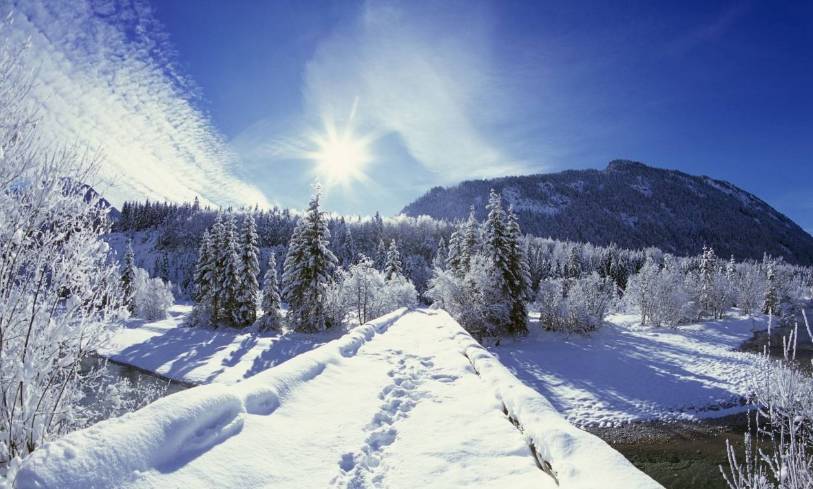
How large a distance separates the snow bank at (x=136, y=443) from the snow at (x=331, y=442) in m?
0.01

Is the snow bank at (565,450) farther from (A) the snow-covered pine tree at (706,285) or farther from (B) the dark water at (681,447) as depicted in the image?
(A) the snow-covered pine tree at (706,285)

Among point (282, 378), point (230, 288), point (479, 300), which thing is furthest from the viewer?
point (230, 288)

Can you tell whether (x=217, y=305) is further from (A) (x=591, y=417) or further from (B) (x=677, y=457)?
(B) (x=677, y=457)

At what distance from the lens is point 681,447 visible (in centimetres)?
1853

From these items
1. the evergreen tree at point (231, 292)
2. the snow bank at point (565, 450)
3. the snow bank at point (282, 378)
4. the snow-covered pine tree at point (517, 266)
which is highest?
the snow-covered pine tree at point (517, 266)

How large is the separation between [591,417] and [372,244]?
408ft

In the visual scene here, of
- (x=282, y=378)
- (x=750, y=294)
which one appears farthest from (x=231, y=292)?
(x=750, y=294)

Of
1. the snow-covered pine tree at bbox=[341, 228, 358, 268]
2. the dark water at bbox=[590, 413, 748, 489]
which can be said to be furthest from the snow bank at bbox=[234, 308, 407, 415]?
the snow-covered pine tree at bbox=[341, 228, 358, 268]

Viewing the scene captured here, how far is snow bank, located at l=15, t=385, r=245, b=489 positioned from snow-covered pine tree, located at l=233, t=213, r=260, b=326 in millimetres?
38617

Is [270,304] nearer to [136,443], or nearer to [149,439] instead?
[149,439]

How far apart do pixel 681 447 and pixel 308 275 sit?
2975cm

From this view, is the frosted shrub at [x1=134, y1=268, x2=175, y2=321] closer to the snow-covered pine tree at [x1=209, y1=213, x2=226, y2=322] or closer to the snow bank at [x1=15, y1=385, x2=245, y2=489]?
the snow-covered pine tree at [x1=209, y1=213, x2=226, y2=322]

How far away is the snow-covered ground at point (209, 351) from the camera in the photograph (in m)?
28.6

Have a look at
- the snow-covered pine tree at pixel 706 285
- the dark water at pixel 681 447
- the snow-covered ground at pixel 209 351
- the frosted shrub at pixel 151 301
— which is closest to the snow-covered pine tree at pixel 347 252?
the frosted shrub at pixel 151 301
